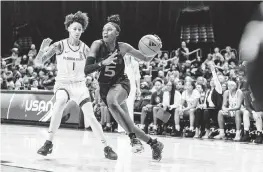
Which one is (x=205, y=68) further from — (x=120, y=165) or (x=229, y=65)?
(x=120, y=165)

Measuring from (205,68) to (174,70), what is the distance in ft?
2.99

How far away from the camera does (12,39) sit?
19219 millimetres

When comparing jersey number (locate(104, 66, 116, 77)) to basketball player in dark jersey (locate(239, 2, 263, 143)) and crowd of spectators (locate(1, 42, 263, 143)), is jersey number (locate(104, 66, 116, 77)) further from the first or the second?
basketball player in dark jersey (locate(239, 2, 263, 143))

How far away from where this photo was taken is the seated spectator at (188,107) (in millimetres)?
8742

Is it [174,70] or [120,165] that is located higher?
[174,70]

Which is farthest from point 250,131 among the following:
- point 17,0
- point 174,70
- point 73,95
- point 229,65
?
point 17,0

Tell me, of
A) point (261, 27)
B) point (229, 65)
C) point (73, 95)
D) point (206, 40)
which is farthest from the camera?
point (206, 40)

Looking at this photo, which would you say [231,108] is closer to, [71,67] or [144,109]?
[144,109]

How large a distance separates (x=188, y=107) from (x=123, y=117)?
4.87m

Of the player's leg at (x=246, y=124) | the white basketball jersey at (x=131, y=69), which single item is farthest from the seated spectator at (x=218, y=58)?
the white basketball jersey at (x=131, y=69)

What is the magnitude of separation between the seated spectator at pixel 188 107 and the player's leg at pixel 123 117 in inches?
177

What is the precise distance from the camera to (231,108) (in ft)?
26.6

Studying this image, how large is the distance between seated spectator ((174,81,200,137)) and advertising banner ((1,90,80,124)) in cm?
306

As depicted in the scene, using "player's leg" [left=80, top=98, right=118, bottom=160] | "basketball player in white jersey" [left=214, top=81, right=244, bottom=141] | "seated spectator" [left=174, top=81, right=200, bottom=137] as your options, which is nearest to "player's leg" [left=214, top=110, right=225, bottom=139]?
"basketball player in white jersey" [left=214, top=81, right=244, bottom=141]
